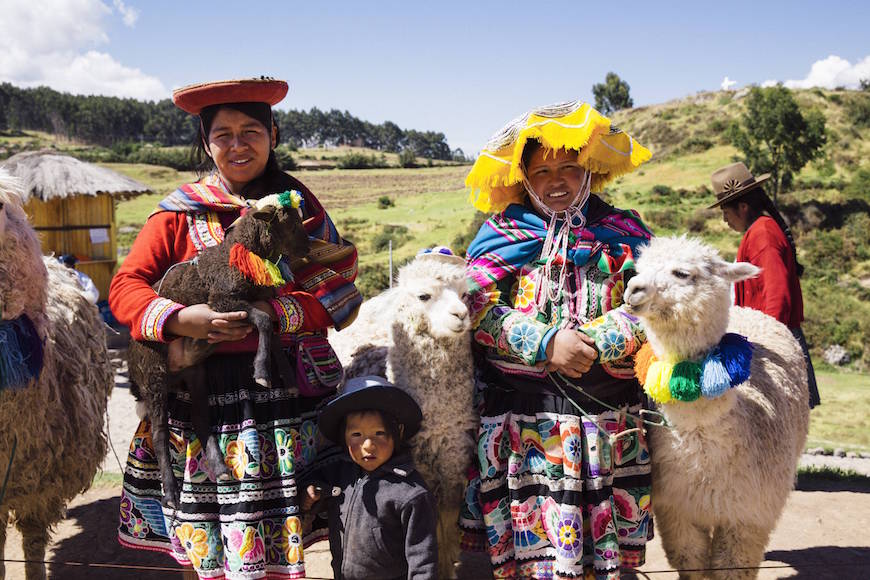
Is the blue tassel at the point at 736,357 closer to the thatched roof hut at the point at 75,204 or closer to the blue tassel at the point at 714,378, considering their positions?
the blue tassel at the point at 714,378

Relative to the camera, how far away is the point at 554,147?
2266 millimetres

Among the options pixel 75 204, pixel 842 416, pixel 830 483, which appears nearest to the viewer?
pixel 830 483

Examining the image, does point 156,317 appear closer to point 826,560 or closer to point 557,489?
point 557,489

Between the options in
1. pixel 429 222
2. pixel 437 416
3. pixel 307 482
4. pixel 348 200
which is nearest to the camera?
pixel 307 482

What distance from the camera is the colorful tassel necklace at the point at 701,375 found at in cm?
217

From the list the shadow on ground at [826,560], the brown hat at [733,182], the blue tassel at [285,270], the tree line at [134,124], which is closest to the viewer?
the blue tassel at [285,270]

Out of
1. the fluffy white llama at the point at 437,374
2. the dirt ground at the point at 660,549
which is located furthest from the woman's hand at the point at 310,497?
the dirt ground at the point at 660,549

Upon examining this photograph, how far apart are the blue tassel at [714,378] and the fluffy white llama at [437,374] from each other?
83 centimetres

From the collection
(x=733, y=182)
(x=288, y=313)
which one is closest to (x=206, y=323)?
(x=288, y=313)

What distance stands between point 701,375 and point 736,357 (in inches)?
5.2

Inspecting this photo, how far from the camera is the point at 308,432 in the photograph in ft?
7.39

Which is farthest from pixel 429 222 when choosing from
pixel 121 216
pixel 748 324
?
pixel 748 324

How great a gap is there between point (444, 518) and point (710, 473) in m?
1.03

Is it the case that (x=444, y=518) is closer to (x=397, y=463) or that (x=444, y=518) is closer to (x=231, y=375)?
(x=397, y=463)
